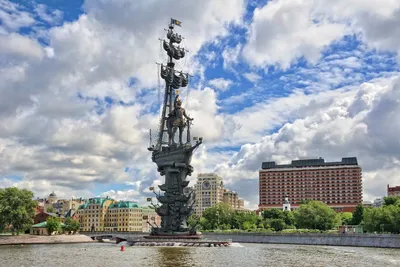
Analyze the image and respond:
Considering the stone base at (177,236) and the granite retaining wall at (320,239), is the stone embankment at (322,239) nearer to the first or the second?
the granite retaining wall at (320,239)

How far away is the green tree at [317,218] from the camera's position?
515 ft

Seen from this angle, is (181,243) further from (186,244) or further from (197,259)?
(197,259)

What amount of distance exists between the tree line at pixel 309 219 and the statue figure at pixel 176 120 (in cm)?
2348

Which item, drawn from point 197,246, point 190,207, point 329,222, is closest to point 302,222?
point 329,222

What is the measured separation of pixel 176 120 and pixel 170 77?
54.7ft

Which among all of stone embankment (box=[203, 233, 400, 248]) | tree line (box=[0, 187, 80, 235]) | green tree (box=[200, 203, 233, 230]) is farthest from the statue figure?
green tree (box=[200, 203, 233, 230])

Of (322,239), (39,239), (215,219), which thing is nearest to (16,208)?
(39,239)

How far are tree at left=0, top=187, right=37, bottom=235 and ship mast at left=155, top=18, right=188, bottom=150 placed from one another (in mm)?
42525

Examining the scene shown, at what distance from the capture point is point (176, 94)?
434 ft

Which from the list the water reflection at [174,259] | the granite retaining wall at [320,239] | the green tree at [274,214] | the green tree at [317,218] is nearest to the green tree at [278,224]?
the green tree at [274,214]

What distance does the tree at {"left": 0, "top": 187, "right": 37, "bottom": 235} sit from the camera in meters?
132

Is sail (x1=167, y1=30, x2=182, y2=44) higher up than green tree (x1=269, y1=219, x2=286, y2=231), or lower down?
higher up

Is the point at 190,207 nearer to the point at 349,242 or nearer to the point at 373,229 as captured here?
the point at 349,242

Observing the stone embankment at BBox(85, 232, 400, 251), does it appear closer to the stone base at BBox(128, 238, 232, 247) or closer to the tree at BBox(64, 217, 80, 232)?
the stone base at BBox(128, 238, 232, 247)
